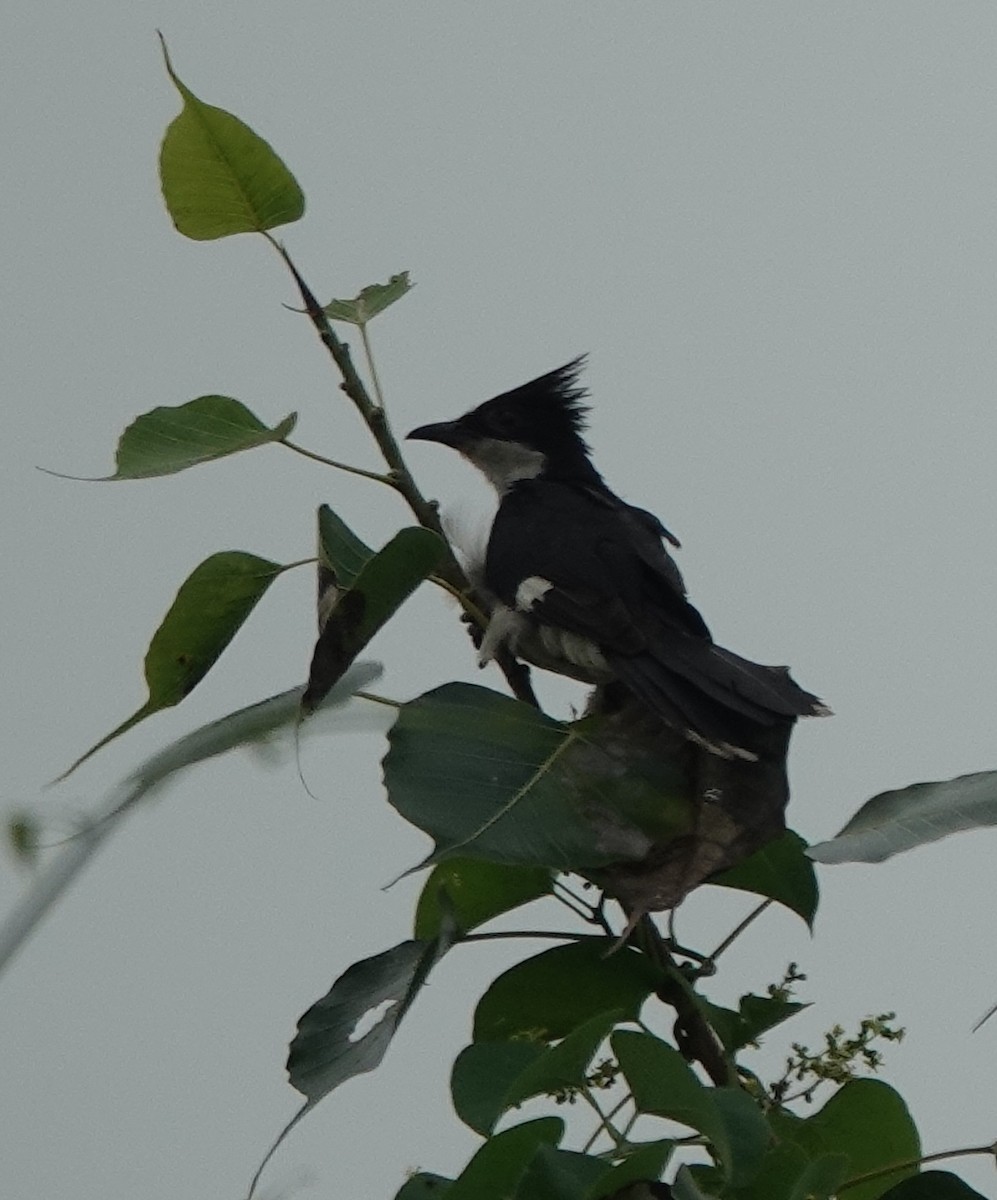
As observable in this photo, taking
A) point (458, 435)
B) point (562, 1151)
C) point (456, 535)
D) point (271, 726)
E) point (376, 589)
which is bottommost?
point (562, 1151)

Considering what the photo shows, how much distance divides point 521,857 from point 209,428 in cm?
69

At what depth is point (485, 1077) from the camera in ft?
6.93

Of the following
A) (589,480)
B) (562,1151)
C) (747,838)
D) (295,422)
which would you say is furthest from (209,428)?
(589,480)

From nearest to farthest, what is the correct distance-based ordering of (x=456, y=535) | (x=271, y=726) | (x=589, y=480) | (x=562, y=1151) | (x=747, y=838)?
(x=562, y=1151) < (x=271, y=726) < (x=747, y=838) < (x=456, y=535) < (x=589, y=480)

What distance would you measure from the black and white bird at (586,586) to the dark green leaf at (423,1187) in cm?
65

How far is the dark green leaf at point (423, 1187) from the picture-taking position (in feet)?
6.84

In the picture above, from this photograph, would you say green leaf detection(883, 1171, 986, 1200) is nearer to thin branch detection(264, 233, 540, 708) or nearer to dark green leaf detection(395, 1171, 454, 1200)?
dark green leaf detection(395, 1171, 454, 1200)

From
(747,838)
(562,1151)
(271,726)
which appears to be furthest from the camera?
(747,838)

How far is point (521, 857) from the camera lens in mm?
2115

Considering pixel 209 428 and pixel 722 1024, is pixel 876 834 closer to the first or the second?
pixel 722 1024

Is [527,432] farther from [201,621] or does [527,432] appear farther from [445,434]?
[201,621]

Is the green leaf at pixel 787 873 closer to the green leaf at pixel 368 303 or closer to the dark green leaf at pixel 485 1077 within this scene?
the dark green leaf at pixel 485 1077

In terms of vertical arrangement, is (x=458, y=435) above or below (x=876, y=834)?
above

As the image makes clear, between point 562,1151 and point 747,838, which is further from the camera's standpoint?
point 747,838
